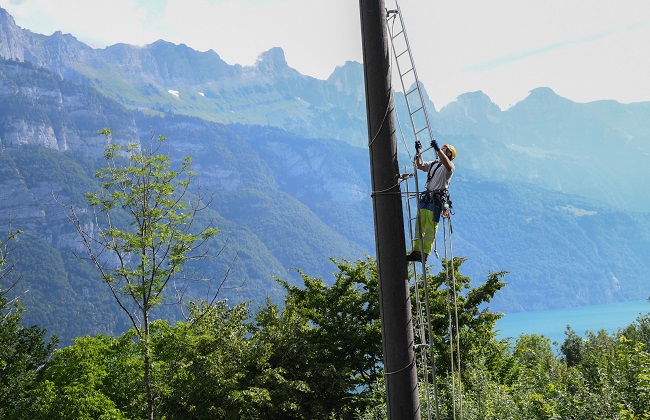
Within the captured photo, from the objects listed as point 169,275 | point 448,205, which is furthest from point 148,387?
point 448,205

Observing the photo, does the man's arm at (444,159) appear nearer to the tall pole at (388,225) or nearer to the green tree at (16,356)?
the tall pole at (388,225)

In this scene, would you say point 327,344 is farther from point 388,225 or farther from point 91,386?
point 388,225

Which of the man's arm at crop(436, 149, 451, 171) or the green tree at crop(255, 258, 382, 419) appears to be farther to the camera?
the green tree at crop(255, 258, 382, 419)

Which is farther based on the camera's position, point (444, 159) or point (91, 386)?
point (91, 386)

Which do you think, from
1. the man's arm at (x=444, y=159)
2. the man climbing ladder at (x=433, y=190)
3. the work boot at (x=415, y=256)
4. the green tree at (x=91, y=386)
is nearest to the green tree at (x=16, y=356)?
the green tree at (x=91, y=386)

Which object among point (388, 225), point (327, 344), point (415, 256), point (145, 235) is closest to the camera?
point (388, 225)

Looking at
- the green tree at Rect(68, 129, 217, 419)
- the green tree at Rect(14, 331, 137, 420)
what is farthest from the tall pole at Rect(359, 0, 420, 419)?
the green tree at Rect(14, 331, 137, 420)

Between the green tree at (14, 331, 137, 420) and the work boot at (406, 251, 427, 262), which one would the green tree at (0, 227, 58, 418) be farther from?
the work boot at (406, 251, 427, 262)

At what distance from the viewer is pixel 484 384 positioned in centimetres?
1345

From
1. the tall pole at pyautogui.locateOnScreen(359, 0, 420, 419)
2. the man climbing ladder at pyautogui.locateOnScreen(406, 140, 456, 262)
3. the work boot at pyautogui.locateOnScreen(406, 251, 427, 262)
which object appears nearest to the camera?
the tall pole at pyautogui.locateOnScreen(359, 0, 420, 419)

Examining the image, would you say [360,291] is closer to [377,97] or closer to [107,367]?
[107,367]

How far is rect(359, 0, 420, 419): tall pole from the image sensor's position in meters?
6.05

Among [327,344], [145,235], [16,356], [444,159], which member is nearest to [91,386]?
[145,235]

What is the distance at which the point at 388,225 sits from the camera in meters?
6.29
